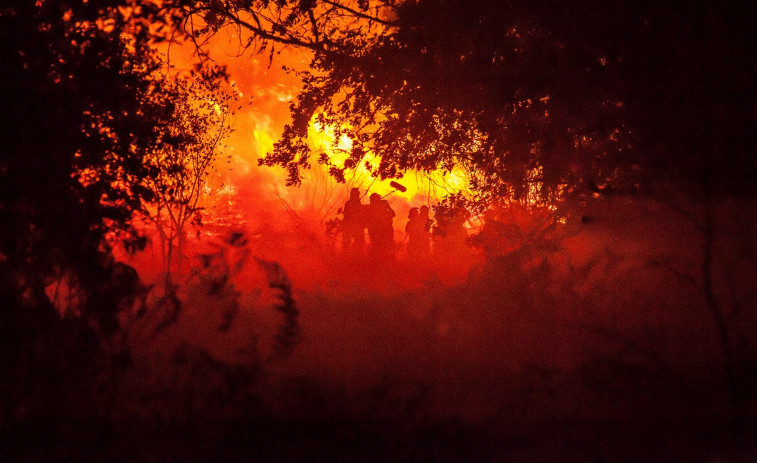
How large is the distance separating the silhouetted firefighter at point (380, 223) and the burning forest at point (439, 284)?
7309mm

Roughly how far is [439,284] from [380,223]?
7.53 m

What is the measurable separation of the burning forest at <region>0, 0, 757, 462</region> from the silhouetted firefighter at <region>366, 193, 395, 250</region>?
731cm

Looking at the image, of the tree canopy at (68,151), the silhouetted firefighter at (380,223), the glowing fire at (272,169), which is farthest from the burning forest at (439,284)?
the glowing fire at (272,169)

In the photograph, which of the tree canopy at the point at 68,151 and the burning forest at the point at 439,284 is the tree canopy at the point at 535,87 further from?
the tree canopy at the point at 68,151

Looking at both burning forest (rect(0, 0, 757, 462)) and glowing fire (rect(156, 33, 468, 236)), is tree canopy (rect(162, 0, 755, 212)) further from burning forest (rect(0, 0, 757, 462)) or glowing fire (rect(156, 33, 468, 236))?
glowing fire (rect(156, 33, 468, 236))

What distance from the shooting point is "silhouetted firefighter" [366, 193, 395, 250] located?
51.7ft

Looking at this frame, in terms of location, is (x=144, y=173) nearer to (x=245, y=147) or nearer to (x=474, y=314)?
(x=474, y=314)

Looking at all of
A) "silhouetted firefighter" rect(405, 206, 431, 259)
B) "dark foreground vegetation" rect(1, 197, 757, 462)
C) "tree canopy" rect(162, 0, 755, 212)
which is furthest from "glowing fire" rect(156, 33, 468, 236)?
"dark foreground vegetation" rect(1, 197, 757, 462)

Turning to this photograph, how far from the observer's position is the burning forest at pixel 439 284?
4.90 m

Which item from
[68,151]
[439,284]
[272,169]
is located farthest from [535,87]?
[272,169]

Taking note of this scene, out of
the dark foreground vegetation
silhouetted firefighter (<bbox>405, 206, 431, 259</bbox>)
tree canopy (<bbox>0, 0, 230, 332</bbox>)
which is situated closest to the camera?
tree canopy (<bbox>0, 0, 230, 332</bbox>)

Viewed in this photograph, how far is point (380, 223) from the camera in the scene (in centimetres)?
1590

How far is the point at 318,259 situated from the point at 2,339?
14.8 m

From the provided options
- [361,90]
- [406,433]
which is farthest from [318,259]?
[406,433]
